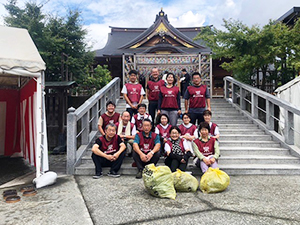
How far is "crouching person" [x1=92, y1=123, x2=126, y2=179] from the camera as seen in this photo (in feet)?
13.6

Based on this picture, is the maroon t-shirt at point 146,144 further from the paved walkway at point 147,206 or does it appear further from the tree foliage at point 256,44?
the tree foliage at point 256,44

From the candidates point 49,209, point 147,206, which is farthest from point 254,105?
point 49,209

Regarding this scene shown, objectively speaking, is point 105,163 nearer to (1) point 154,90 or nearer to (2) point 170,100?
(2) point 170,100

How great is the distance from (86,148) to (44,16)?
5.97 meters

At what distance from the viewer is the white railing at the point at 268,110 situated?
5062mm

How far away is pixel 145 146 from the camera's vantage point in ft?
13.8

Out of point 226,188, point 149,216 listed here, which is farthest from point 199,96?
point 149,216

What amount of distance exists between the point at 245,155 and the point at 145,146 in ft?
7.51

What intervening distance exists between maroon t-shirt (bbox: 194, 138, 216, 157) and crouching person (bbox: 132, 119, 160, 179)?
0.75m

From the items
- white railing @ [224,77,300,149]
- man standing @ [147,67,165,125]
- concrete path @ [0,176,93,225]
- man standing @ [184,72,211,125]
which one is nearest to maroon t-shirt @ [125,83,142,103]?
man standing @ [147,67,165,125]

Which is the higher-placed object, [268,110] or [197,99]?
[197,99]

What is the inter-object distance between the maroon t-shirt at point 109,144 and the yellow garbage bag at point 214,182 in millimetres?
1708

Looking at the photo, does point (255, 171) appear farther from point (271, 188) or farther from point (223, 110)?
point (223, 110)

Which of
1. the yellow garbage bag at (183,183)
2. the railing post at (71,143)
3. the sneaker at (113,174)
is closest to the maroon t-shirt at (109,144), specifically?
the sneaker at (113,174)
